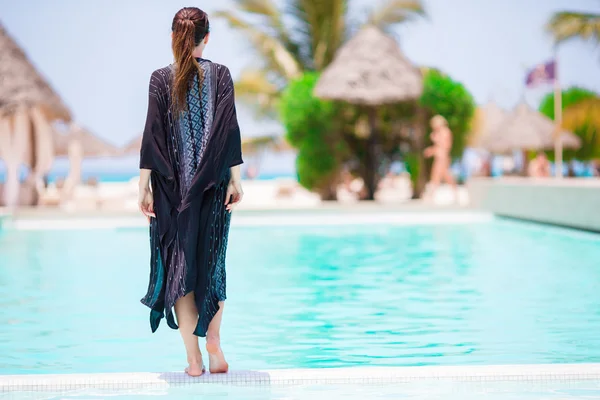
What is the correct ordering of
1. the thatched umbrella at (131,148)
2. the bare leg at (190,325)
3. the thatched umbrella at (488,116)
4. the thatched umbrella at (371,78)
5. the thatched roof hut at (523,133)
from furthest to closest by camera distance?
the thatched umbrella at (488,116), the thatched roof hut at (523,133), the thatched umbrella at (131,148), the thatched umbrella at (371,78), the bare leg at (190,325)

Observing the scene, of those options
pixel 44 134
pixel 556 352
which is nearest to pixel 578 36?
pixel 44 134

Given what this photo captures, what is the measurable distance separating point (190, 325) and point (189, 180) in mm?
530

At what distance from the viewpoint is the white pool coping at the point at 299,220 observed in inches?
587

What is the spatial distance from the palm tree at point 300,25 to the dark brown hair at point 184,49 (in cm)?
1966

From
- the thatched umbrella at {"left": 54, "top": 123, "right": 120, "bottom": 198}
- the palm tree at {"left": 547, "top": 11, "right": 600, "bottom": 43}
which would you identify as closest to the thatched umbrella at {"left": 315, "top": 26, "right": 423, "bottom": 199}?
the palm tree at {"left": 547, "top": 11, "right": 600, "bottom": 43}

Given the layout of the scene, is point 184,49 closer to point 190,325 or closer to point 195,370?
point 190,325

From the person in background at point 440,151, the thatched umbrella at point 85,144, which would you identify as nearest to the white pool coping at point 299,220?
the person in background at point 440,151

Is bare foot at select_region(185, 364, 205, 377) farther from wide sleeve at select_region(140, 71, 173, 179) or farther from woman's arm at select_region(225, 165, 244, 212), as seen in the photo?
wide sleeve at select_region(140, 71, 173, 179)

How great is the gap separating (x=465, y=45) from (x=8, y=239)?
34.1 m

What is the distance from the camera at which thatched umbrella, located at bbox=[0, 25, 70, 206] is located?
59.8 feet

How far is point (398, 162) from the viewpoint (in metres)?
19.7

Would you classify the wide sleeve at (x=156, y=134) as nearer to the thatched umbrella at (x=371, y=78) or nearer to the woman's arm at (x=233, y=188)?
the woman's arm at (x=233, y=188)

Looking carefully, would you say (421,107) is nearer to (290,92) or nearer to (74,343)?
(290,92)

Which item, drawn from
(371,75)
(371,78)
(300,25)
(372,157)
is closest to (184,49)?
(371,78)
